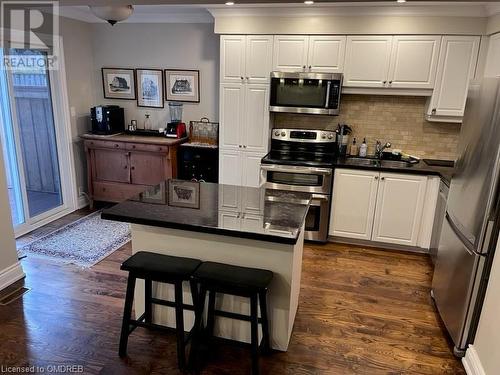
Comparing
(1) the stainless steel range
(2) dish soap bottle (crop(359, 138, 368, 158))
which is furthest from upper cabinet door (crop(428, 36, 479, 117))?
(1) the stainless steel range

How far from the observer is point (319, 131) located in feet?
13.8

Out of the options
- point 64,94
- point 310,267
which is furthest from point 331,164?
point 64,94

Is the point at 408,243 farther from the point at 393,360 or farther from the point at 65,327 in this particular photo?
the point at 65,327

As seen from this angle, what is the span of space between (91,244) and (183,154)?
151cm

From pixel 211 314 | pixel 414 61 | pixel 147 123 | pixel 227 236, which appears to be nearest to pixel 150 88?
pixel 147 123

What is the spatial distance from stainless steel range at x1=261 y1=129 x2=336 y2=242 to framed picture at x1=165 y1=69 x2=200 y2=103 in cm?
130

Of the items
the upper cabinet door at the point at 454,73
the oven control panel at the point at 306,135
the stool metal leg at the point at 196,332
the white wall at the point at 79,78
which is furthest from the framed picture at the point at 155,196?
the upper cabinet door at the point at 454,73

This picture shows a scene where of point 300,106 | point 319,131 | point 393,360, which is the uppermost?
point 300,106

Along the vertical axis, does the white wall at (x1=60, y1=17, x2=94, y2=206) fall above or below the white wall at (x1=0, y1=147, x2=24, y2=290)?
above

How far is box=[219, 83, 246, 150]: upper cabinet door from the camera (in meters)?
4.17

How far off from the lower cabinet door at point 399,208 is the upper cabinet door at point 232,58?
1914mm

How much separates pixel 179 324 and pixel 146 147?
9.41 ft

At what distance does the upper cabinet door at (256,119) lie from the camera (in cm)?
410

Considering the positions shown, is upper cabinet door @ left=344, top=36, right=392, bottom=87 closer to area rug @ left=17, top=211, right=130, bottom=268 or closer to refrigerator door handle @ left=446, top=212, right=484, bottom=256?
refrigerator door handle @ left=446, top=212, right=484, bottom=256
